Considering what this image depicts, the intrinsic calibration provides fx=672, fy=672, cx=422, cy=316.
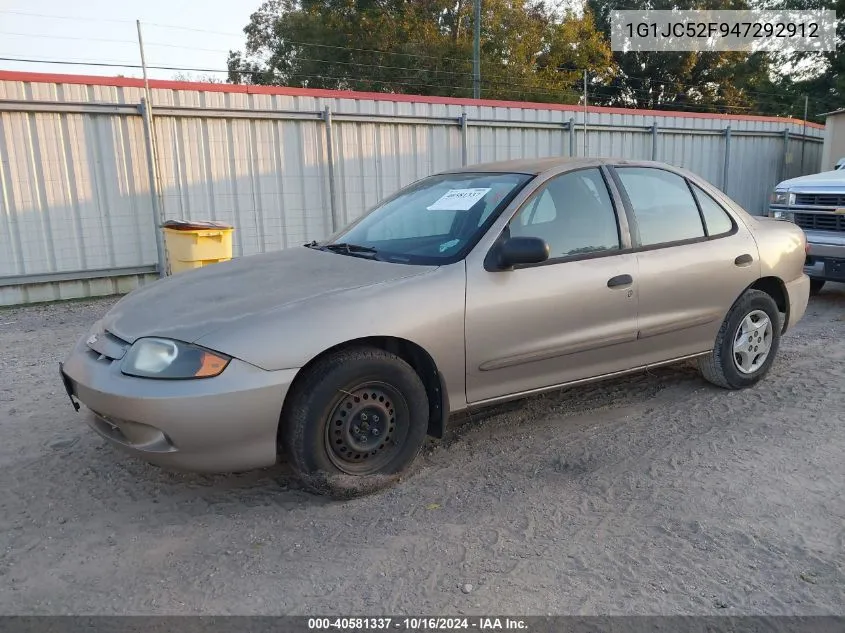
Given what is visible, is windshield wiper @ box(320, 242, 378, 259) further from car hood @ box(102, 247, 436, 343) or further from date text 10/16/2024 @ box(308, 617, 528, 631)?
date text 10/16/2024 @ box(308, 617, 528, 631)

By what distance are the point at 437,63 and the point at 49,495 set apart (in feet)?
86.7

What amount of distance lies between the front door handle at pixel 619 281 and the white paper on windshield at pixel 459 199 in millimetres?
866

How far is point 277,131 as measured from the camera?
934cm

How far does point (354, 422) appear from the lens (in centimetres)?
312

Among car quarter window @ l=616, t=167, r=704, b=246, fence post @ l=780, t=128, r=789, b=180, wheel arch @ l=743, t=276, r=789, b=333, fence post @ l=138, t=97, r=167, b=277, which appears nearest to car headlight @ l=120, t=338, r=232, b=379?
car quarter window @ l=616, t=167, r=704, b=246

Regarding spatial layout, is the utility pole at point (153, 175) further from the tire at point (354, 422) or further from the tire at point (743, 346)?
the tire at point (743, 346)

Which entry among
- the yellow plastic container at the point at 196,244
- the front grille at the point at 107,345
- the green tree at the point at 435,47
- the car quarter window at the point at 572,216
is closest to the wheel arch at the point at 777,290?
the car quarter window at the point at 572,216

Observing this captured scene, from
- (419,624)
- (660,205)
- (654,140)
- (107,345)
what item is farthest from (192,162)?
(654,140)

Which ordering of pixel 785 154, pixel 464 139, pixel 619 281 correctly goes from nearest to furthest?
pixel 619 281 < pixel 464 139 < pixel 785 154

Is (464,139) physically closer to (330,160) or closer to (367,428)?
(330,160)

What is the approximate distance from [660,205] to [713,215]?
50 cm

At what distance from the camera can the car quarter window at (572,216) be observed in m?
3.70

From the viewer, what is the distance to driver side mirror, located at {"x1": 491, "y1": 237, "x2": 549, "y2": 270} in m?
3.34

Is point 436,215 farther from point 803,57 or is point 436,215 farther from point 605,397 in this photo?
point 803,57
